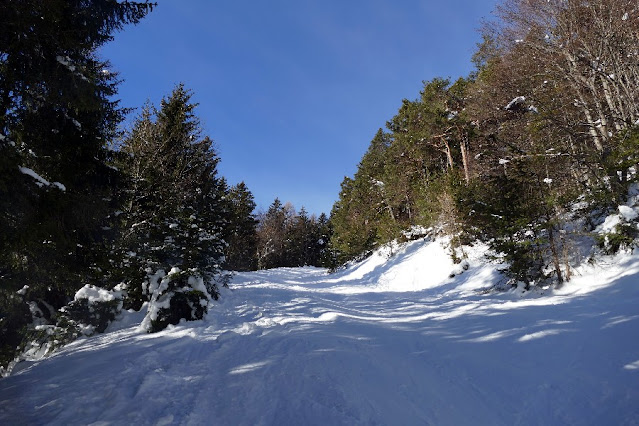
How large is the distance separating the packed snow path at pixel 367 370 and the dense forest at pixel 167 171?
4.65 ft

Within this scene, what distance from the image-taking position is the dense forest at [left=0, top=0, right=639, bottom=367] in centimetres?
506

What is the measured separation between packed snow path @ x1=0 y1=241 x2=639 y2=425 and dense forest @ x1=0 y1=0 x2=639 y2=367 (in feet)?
4.65

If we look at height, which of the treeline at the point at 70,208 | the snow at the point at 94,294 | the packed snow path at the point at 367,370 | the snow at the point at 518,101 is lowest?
the packed snow path at the point at 367,370

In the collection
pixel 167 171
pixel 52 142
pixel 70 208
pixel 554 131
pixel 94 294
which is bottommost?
pixel 94 294

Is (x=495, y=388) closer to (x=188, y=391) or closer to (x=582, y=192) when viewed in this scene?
(x=188, y=391)

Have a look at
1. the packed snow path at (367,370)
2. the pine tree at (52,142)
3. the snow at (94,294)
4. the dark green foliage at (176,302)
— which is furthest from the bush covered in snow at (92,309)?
the dark green foliage at (176,302)

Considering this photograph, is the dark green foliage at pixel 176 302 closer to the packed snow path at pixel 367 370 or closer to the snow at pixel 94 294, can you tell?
the packed snow path at pixel 367 370

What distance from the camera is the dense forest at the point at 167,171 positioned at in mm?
5059

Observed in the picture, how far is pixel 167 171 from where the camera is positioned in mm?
13250

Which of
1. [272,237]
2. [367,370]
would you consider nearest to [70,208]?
[367,370]

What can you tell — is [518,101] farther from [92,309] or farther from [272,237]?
[272,237]

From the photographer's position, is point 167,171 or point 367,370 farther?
point 167,171

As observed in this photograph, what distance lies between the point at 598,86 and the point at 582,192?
4831 millimetres

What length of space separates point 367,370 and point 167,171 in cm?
1194
